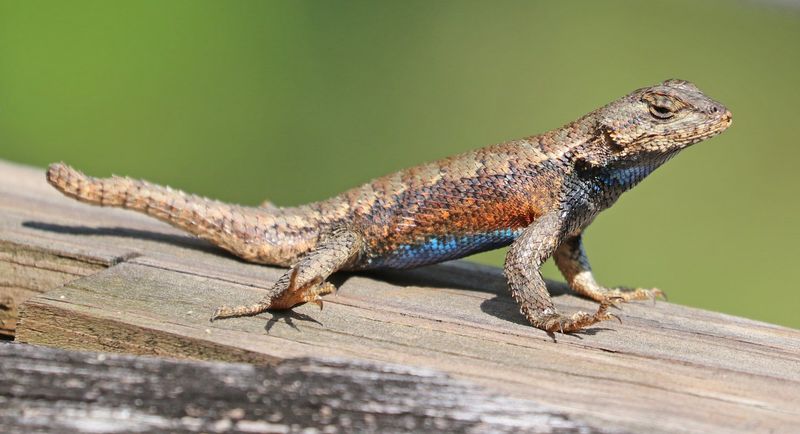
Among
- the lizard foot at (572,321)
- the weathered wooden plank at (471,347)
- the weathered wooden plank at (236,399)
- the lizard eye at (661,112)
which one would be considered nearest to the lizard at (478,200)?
the lizard eye at (661,112)

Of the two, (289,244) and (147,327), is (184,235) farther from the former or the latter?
(147,327)

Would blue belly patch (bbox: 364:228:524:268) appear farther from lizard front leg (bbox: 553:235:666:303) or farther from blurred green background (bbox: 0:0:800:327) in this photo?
blurred green background (bbox: 0:0:800:327)

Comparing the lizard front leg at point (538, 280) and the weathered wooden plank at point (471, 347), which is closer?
the weathered wooden plank at point (471, 347)

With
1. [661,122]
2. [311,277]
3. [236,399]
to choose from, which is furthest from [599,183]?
[236,399]

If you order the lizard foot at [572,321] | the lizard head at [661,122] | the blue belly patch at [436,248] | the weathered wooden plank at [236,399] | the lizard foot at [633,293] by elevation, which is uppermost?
the lizard head at [661,122]

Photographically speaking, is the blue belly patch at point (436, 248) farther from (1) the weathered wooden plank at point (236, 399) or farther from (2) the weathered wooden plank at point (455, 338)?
(1) the weathered wooden plank at point (236, 399)

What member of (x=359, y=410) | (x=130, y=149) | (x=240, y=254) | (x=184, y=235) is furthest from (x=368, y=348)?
(x=130, y=149)

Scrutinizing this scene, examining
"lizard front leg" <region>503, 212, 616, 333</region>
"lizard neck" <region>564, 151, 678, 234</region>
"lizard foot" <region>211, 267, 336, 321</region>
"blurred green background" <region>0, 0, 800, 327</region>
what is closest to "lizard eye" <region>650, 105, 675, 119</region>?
"lizard neck" <region>564, 151, 678, 234</region>
